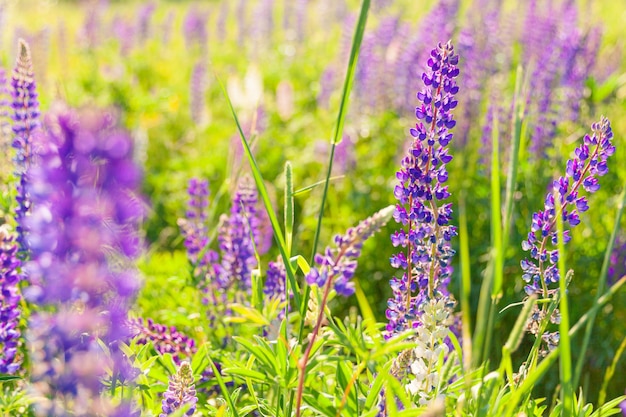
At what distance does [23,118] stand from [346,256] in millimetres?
1364

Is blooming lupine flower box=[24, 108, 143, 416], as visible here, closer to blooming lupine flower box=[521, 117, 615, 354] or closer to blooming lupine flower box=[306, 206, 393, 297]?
blooming lupine flower box=[306, 206, 393, 297]

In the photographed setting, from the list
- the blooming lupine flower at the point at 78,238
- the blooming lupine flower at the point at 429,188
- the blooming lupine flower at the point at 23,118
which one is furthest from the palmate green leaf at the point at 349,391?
the blooming lupine flower at the point at 23,118

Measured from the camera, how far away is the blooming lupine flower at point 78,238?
113cm

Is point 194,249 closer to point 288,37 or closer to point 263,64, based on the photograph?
point 263,64

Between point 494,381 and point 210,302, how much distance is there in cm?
139

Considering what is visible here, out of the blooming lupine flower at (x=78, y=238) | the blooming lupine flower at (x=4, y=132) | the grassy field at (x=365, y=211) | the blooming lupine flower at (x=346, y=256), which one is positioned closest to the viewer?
the blooming lupine flower at (x=78, y=238)

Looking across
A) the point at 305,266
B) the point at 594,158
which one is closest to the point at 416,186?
the point at 305,266

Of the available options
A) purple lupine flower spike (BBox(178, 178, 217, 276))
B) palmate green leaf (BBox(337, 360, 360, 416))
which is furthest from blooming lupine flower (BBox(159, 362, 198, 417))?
purple lupine flower spike (BBox(178, 178, 217, 276))

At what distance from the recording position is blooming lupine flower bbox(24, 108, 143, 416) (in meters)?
1.13

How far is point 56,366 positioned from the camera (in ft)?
3.99

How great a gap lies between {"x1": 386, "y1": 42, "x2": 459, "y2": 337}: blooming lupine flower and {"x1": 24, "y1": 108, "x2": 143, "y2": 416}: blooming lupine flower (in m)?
0.68

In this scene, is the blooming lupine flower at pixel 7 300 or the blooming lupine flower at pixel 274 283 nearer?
the blooming lupine flower at pixel 7 300

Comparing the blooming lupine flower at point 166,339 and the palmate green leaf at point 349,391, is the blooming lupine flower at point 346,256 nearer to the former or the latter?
the palmate green leaf at point 349,391

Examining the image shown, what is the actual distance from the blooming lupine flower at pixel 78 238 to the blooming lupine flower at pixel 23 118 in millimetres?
1047
